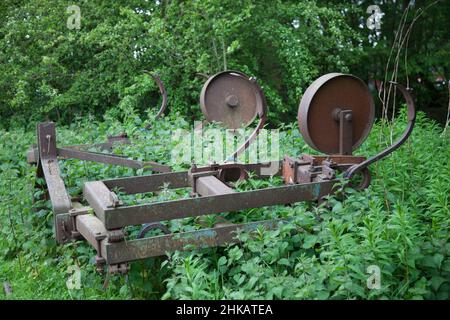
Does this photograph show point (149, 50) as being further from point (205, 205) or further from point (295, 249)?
point (295, 249)

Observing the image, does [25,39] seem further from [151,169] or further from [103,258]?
[103,258]

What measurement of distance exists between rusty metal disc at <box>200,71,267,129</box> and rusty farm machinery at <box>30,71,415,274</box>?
92cm

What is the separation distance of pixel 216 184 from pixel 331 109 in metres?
1.24

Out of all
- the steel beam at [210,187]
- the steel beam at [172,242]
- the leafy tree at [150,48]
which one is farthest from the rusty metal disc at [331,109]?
the leafy tree at [150,48]

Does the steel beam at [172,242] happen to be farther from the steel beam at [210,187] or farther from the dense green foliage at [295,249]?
the steel beam at [210,187]

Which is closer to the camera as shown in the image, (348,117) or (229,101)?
(348,117)

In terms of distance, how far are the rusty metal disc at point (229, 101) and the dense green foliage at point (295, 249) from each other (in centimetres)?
64

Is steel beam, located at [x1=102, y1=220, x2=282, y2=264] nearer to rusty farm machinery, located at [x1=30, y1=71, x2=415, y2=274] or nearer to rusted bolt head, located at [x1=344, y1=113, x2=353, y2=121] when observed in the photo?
rusty farm machinery, located at [x1=30, y1=71, x2=415, y2=274]

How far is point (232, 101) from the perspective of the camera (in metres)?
6.41

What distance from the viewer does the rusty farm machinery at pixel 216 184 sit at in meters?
3.86

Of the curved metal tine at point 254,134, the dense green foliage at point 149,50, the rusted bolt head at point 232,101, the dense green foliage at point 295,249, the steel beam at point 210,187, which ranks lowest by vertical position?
the dense green foliage at point 295,249

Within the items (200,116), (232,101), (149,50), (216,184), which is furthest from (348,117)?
(149,50)

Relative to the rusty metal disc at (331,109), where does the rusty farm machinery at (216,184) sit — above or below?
below
